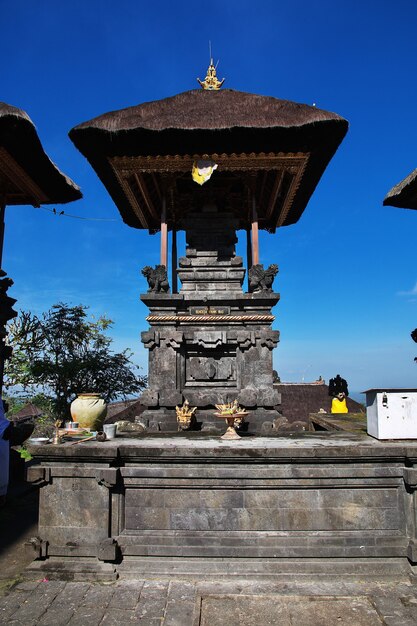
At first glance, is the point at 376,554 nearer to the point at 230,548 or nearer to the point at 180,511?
the point at 230,548

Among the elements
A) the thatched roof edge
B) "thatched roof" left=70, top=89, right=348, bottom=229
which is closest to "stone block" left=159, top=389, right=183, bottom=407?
"thatched roof" left=70, top=89, right=348, bottom=229

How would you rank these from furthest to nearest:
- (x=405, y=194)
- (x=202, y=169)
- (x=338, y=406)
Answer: (x=338, y=406), (x=405, y=194), (x=202, y=169)

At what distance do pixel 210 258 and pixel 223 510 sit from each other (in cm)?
764

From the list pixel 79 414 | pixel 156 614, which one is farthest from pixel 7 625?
pixel 79 414

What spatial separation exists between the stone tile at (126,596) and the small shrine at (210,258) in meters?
→ 4.88

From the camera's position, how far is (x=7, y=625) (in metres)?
4.28

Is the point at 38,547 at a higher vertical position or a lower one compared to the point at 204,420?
lower

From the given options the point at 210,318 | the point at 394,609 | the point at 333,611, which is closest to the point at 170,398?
the point at 210,318

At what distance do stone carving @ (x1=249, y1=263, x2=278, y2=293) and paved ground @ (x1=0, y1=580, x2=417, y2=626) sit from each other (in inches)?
275

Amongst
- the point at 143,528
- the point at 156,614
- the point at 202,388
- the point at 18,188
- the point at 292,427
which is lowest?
the point at 156,614

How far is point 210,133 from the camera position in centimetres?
1031

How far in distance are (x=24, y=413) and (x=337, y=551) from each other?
20922mm

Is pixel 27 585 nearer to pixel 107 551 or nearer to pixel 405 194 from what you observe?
pixel 107 551

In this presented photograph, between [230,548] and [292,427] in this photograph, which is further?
[292,427]
